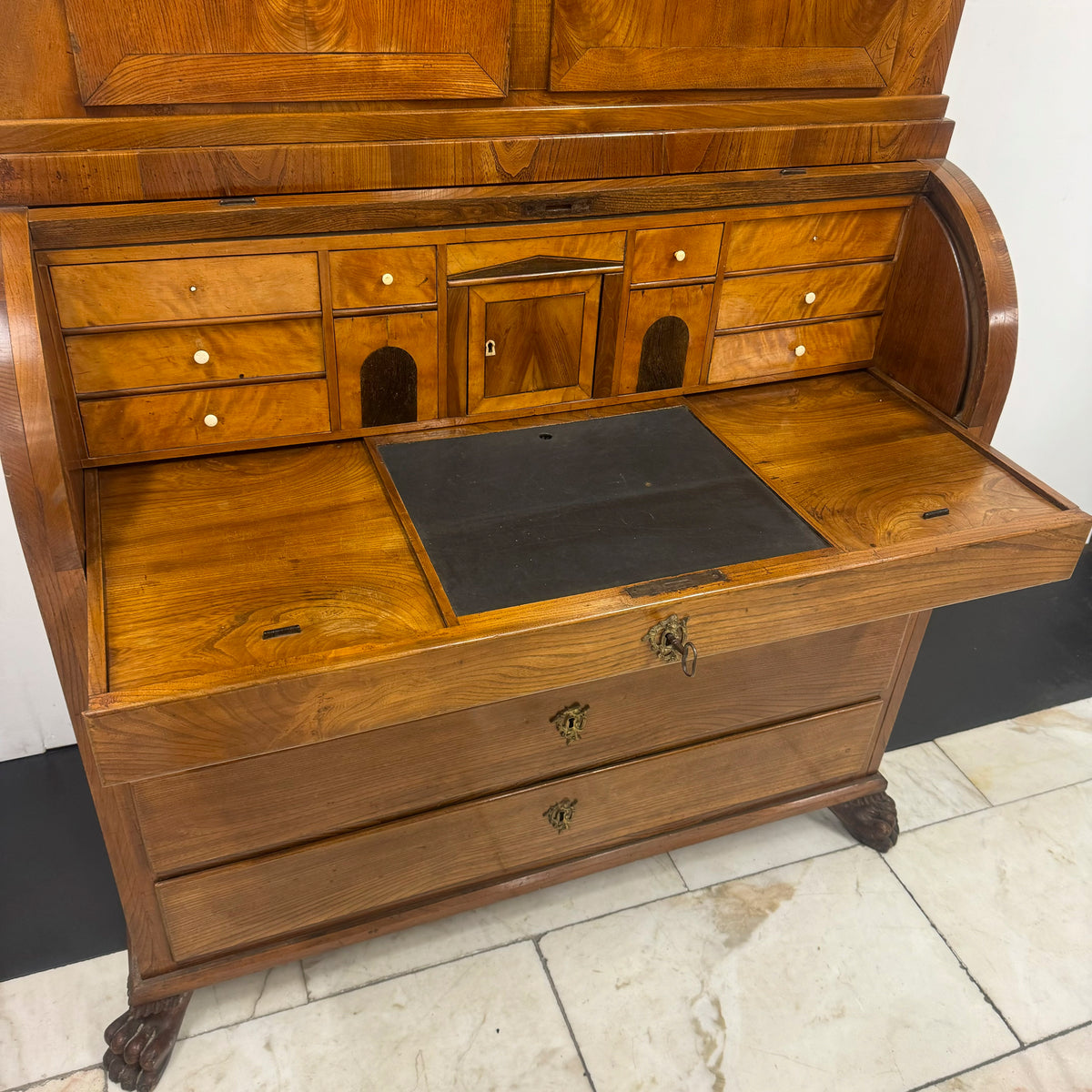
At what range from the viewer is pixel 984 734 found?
7.91 feet

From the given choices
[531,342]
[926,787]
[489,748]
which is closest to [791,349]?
[531,342]

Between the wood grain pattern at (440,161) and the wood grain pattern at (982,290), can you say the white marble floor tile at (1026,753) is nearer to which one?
the wood grain pattern at (982,290)

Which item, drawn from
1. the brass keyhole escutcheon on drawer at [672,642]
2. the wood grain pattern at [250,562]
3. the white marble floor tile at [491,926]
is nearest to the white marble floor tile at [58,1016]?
the white marble floor tile at [491,926]

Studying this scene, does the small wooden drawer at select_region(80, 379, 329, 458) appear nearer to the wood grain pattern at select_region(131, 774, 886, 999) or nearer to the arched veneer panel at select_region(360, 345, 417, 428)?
the arched veneer panel at select_region(360, 345, 417, 428)

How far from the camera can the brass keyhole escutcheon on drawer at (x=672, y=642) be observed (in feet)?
4.32

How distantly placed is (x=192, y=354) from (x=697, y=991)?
1.36 metres

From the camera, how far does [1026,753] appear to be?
237 centimetres

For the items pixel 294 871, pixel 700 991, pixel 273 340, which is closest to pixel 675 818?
pixel 700 991

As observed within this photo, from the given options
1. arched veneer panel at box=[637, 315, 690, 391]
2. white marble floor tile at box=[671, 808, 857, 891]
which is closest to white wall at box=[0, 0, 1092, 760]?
arched veneer panel at box=[637, 315, 690, 391]

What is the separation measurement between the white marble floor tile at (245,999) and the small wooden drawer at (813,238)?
56.6 inches

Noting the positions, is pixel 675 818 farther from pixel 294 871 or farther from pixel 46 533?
pixel 46 533

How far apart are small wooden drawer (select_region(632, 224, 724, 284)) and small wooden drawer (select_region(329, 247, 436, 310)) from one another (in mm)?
336

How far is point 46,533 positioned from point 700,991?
4.38 feet

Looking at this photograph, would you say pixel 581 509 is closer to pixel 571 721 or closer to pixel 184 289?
pixel 571 721
